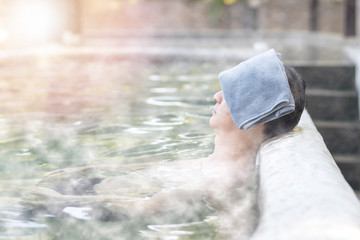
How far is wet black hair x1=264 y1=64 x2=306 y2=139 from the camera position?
7.59ft

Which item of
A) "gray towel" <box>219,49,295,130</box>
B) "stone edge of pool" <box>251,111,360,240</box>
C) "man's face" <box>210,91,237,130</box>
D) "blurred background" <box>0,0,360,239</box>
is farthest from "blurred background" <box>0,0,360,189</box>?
"stone edge of pool" <box>251,111,360,240</box>

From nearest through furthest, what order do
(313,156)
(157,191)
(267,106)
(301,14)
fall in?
1. (313,156)
2. (267,106)
3. (157,191)
4. (301,14)

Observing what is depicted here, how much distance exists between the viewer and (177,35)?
17.7m

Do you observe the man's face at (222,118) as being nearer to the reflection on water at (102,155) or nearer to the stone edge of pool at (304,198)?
the reflection on water at (102,155)

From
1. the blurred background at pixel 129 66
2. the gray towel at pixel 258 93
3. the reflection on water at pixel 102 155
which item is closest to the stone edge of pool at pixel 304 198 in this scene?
the gray towel at pixel 258 93

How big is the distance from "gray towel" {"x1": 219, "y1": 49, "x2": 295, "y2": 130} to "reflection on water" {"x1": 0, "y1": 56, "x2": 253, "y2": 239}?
373 millimetres

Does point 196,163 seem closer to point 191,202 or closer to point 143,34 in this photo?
point 191,202

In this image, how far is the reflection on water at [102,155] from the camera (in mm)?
2004

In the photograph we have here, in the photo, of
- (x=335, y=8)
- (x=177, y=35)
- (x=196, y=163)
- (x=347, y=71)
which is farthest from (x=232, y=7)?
(x=196, y=163)

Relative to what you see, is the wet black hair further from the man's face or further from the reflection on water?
the reflection on water

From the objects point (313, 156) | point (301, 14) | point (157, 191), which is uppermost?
point (313, 156)

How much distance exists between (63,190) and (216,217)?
2.44 feet

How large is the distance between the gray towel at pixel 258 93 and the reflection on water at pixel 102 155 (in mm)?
373

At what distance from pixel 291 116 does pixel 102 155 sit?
50.0 inches
